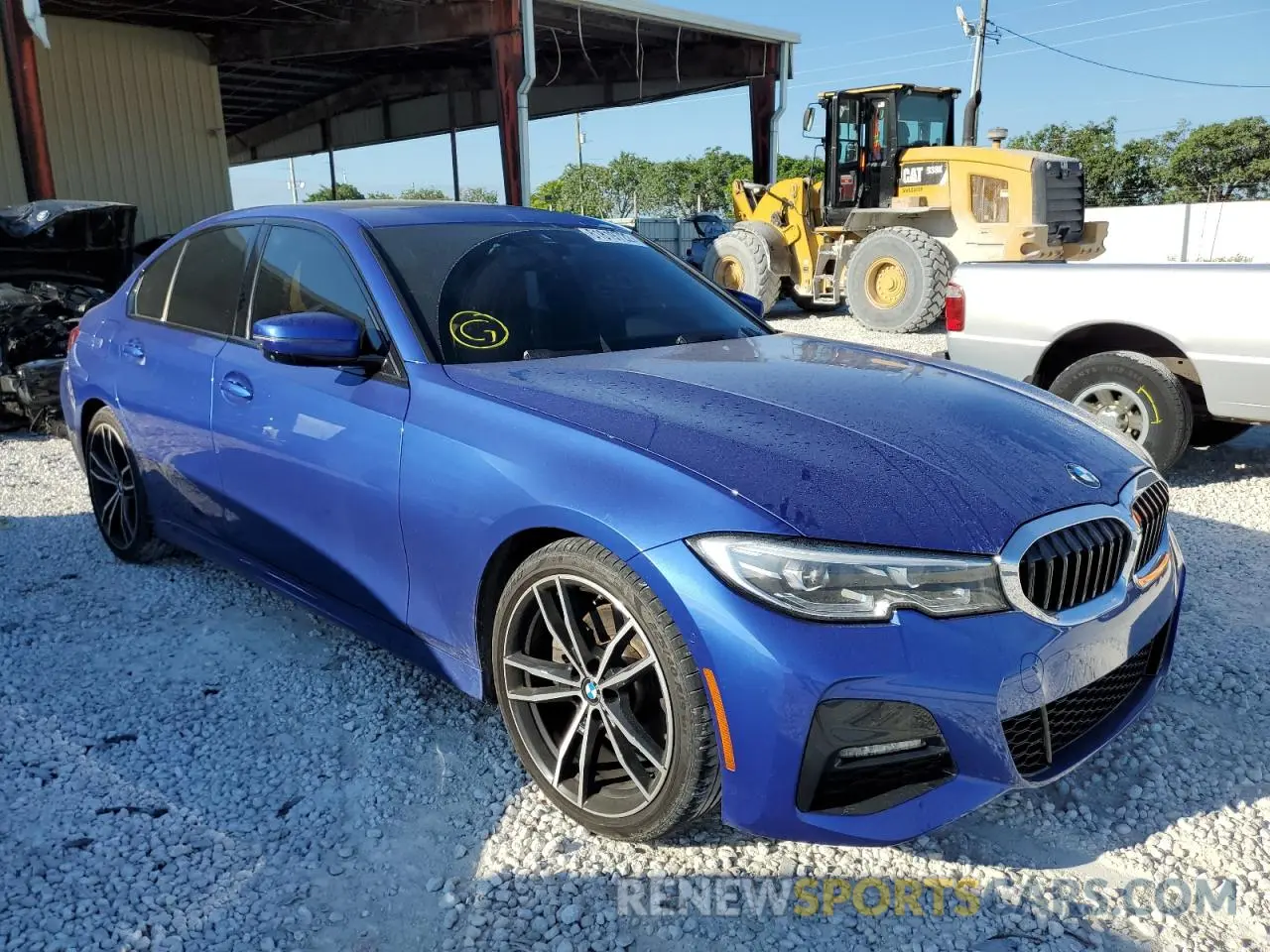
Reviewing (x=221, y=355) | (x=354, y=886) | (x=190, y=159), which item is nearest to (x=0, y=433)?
(x=221, y=355)

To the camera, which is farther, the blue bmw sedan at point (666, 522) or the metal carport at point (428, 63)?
the metal carport at point (428, 63)

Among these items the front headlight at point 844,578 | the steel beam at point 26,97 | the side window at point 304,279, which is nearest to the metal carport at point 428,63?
A: the steel beam at point 26,97

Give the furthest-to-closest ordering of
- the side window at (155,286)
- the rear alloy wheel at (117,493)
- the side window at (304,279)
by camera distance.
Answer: the rear alloy wheel at (117,493), the side window at (155,286), the side window at (304,279)

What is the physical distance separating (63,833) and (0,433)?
649cm

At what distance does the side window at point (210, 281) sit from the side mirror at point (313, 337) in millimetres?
877

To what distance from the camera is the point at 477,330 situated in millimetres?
2943

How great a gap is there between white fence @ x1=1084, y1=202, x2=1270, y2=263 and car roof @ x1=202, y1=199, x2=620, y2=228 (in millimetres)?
23836

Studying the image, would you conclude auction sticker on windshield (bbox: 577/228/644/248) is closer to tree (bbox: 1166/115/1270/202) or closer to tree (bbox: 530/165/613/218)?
tree (bbox: 1166/115/1270/202)

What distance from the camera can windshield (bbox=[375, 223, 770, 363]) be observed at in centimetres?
296

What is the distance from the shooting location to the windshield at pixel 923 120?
40.8ft

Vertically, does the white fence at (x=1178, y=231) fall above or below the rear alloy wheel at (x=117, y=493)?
above

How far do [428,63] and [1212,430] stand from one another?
18.3 meters

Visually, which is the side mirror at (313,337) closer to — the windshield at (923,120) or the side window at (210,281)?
the side window at (210,281)

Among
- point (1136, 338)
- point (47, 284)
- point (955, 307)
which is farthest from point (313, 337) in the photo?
point (47, 284)
